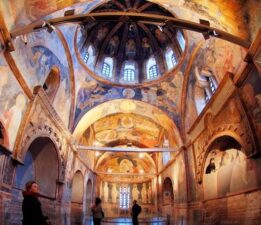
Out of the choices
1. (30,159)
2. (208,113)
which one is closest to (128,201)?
(30,159)

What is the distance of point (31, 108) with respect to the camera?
987 cm

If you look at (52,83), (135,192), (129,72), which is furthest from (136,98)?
(135,192)

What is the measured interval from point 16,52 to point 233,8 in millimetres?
7215

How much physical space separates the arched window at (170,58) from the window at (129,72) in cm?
276

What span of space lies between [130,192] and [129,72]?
18.7m

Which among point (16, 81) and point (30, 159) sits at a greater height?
point (16, 81)

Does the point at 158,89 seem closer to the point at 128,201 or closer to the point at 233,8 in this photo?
the point at 233,8

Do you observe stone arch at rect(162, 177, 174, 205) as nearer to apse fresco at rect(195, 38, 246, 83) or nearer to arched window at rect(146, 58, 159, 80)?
arched window at rect(146, 58, 159, 80)

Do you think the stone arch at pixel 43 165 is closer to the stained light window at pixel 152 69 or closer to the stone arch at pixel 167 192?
the stained light window at pixel 152 69

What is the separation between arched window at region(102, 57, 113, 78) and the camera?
17.4m

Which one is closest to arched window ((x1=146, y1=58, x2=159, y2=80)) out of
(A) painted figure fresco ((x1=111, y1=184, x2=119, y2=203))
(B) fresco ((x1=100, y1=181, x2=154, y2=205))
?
(B) fresco ((x1=100, y1=181, x2=154, y2=205))

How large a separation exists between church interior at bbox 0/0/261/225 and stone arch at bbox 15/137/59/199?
0.05m

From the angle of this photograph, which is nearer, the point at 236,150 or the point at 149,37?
the point at 236,150

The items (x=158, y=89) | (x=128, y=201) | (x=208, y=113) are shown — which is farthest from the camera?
(x=128, y=201)
